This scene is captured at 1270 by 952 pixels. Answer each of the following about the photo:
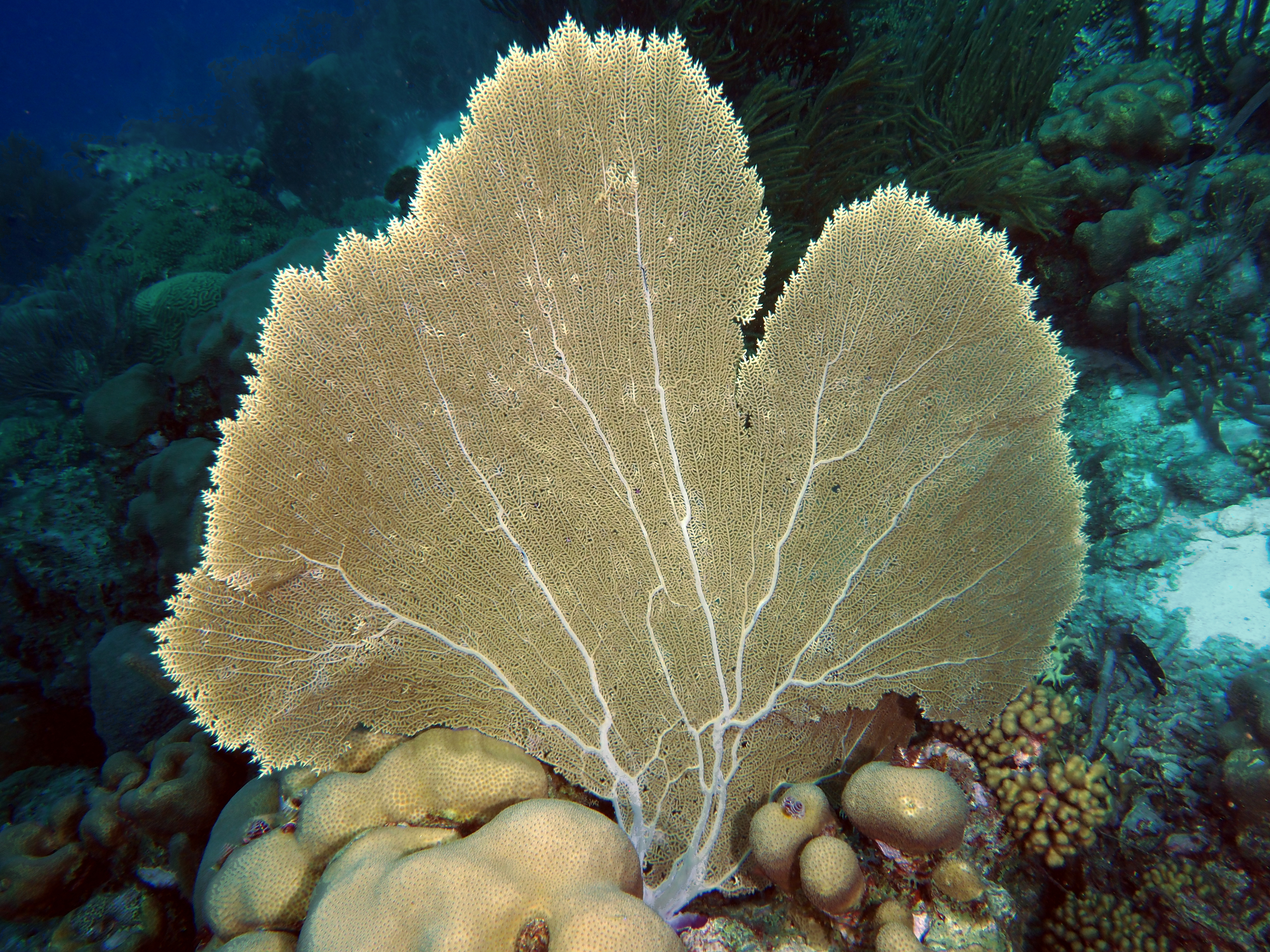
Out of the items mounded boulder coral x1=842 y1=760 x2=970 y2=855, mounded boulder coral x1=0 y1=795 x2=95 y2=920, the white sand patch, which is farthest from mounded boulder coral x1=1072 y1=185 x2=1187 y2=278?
mounded boulder coral x1=0 y1=795 x2=95 y2=920

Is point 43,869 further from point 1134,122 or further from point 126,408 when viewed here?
point 1134,122

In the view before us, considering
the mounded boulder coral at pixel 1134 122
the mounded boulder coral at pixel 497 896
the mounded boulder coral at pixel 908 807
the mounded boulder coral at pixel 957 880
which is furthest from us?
the mounded boulder coral at pixel 1134 122

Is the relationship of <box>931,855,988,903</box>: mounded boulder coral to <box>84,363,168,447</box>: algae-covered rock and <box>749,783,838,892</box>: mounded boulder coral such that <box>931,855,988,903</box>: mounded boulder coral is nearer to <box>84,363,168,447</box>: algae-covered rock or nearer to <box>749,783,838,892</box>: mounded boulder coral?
<box>749,783,838,892</box>: mounded boulder coral

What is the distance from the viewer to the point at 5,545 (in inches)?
210

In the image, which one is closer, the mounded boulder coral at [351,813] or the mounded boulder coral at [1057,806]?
the mounded boulder coral at [351,813]

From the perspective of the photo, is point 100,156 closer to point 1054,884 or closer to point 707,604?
point 707,604

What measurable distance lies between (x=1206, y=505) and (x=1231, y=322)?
1730 millimetres

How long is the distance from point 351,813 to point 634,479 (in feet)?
6.06

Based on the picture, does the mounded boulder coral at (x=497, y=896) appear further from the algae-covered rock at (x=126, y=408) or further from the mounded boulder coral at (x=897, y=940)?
the algae-covered rock at (x=126, y=408)

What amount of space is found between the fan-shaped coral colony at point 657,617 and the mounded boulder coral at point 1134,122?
337cm

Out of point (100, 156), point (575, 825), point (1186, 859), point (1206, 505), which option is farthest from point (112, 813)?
point (100, 156)

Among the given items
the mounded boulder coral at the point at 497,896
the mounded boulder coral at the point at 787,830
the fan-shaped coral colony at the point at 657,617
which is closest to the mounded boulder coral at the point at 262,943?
the fan-shaped coral colony at the point at 657,617

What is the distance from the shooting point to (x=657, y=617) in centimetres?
264

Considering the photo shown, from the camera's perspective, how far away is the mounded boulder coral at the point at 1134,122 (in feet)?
15.4
